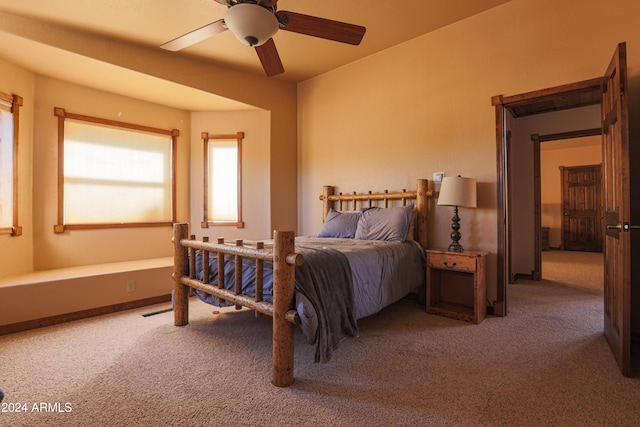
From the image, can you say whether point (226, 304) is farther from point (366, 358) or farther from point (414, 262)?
point (414, 262)

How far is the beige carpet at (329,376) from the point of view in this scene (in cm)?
159

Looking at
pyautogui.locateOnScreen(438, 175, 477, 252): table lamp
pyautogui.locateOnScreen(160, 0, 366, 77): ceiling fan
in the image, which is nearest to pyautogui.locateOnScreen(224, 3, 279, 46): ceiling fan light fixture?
pyautogui.locateOnScreen(160, 0, 366, 77): ceiling fan

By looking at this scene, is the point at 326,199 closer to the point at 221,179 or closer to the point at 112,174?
the point at 221,179

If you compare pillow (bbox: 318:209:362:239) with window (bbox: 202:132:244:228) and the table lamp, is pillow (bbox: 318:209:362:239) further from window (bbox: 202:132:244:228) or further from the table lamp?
window (bbox: 202:132:244:228)

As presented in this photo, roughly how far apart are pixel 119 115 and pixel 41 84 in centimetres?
75

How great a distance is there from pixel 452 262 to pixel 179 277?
2433 millimetres

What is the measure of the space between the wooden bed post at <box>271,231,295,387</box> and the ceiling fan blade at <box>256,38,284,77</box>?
57.8 inches

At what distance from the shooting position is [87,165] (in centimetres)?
375

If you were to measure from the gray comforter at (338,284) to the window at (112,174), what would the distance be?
1897mm

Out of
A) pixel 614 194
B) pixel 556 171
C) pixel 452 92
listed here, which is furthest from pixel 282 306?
pixel 556 171

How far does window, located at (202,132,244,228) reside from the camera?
182 inches

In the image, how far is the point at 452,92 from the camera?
3.37 metres

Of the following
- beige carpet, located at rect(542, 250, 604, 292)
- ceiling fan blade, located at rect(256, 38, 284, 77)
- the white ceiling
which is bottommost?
beige carpet, located at rect(542, 250, 604, 292)

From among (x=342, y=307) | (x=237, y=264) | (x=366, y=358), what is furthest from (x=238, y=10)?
(x=366, y=358)
